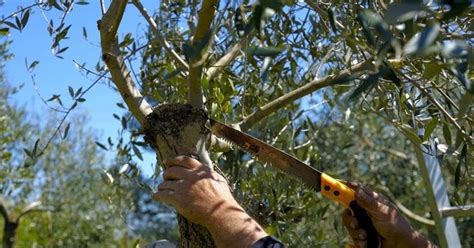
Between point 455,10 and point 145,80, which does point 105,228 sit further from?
point 455,10

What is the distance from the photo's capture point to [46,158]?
17188 mm

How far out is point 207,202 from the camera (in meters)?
2.19

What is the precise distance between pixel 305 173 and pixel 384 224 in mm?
369

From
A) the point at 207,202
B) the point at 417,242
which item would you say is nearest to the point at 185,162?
the point at 207,202

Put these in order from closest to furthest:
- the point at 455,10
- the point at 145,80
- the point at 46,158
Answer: the point at 455,10
the point at 145,80
the point at 46,158

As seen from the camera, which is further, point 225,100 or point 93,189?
point 93,189

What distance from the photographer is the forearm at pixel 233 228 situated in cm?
209

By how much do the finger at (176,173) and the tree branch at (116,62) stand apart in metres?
0.42

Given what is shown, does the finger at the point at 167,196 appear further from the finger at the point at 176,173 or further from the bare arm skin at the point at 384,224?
the bare arm skin at the point at 384,224

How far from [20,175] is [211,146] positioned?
9040mm

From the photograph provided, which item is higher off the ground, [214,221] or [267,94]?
[267,94]

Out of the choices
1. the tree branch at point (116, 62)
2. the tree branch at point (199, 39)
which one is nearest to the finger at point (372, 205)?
the tree branch at point (199, 39)

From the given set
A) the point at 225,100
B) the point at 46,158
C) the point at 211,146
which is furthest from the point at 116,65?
the point at 46,158

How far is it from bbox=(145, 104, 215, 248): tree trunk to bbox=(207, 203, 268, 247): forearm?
0.94 ft
